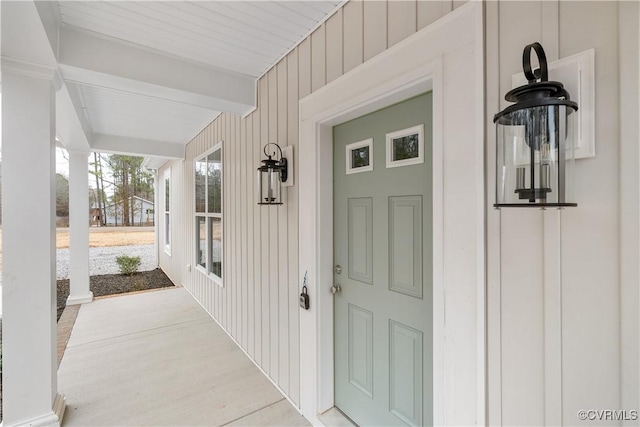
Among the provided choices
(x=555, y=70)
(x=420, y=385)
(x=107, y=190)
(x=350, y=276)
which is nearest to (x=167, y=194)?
(x=107, y=190)

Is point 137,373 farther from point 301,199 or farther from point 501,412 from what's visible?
point 501,412

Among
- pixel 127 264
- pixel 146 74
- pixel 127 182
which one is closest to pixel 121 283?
pixel 127 264

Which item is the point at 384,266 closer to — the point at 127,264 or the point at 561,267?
the point at 561,267

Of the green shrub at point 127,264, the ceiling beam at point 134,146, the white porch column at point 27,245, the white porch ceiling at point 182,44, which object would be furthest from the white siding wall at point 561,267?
the green shrub at point 127,264

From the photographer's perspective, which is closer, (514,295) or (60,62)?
(514,295)

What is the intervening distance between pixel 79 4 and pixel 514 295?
2.71 metres

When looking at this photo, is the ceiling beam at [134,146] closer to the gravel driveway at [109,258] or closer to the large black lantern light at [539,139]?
the gravel driveway at [109,258]

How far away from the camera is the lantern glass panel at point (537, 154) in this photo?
804mm

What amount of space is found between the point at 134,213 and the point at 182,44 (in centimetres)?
999

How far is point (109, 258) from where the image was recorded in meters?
8.08

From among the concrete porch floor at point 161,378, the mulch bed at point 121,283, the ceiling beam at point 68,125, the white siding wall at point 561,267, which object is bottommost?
the mulch bed at point 121,283

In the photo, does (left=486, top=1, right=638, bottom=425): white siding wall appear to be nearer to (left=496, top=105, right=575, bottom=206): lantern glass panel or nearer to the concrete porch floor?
(left=496, top=105, right=575, bottom=206): lantern glass panel

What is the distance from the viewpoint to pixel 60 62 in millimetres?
1875

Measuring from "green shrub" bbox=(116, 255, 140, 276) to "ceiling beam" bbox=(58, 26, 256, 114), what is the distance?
6.02 meters
